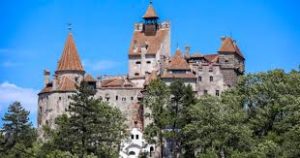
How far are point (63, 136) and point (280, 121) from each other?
72.1 feet

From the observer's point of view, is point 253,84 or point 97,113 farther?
point 253,84

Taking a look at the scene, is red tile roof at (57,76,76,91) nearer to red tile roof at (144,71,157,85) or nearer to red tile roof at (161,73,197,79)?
red tile roof at (144,71,157,85)

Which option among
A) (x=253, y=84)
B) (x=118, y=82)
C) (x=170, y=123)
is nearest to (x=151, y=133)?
(x=170, y=123)

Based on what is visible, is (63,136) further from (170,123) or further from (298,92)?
(298,92)

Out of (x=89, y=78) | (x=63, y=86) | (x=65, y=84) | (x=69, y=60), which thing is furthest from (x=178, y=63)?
(x=69, y=60)

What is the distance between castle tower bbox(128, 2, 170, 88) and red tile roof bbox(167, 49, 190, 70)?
6.13 metres

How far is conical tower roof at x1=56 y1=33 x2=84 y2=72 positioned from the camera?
123 metres

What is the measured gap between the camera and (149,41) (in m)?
129

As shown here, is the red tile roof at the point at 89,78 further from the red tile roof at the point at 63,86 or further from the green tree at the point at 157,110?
the green tree at the point at 157,110

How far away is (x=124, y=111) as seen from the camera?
120188 mm

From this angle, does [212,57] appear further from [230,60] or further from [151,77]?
[151,77]

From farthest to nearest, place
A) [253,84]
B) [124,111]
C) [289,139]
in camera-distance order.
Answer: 1. [124,111]
2. [253,84]
3. [289,139]

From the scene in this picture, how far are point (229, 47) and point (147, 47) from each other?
40.7ft

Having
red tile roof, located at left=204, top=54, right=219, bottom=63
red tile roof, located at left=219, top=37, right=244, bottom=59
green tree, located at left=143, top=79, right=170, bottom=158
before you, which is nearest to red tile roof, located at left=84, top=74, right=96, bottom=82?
green tree, located at left=143, top=79, right=170, bottom=158
